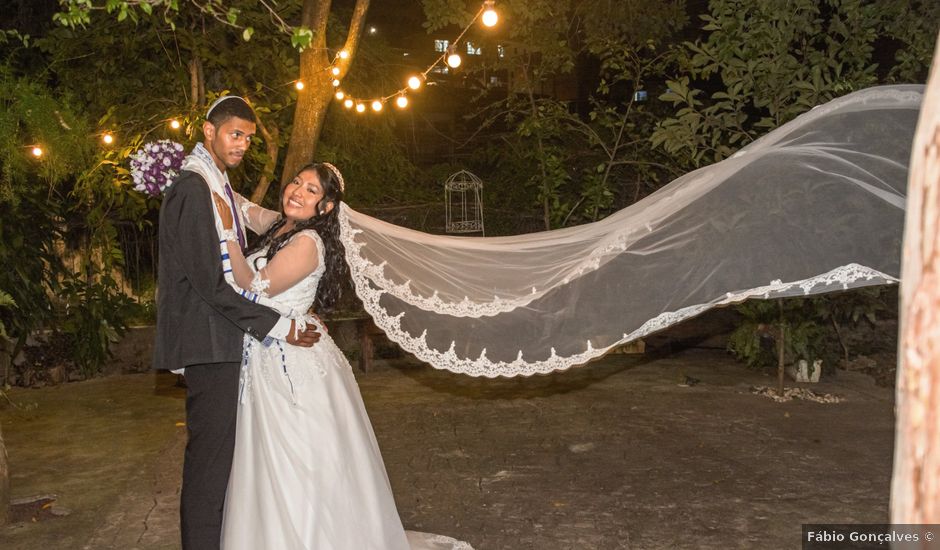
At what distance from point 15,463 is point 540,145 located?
22.3 feet

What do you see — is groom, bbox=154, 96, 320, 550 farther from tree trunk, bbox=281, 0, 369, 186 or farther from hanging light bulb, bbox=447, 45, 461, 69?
hanging light bulb, bbox=447, 45, 461, 69

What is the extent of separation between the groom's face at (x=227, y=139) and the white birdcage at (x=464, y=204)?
7.70m

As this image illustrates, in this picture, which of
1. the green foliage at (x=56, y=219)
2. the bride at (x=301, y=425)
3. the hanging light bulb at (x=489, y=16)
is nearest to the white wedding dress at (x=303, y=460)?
the bride at (x=301, y=425)

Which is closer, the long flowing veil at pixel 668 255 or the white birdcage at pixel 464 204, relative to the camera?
the long flowing veil at pixel 668 255

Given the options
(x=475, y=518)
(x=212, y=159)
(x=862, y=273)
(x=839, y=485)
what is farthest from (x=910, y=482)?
(x=839, y=485)

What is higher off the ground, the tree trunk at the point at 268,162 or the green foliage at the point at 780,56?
the green foliage at the point at 780,56

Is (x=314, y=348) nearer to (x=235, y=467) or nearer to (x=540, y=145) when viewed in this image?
(x=235, y=467)

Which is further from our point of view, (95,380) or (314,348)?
(95,380)

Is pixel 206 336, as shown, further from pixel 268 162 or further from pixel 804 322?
pixel 804 322

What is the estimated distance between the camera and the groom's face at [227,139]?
12.6 ft

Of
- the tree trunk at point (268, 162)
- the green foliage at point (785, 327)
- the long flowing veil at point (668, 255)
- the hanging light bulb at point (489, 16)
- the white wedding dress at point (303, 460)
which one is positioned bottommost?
the white wedding dress at point (303, 460)

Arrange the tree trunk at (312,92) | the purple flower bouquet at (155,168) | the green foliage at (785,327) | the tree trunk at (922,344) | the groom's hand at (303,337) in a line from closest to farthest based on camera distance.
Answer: the tree trunk at (922,344) < the groom's hand at (303,337) < the purple flower bouquet at (155,168) < the tree trunk at (312,92) < the green foliage at (785,327)

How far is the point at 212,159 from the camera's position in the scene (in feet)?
12.7

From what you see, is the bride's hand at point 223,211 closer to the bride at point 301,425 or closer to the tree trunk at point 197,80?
the bride at point 301,425
